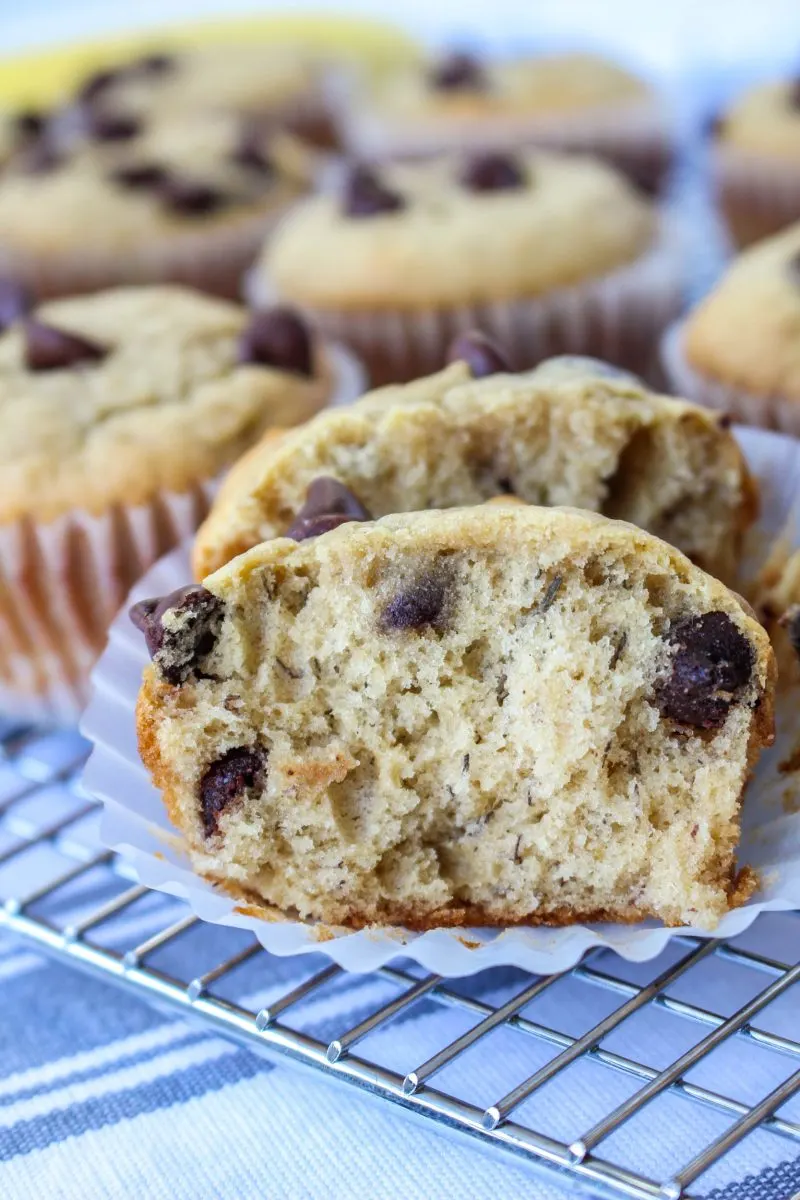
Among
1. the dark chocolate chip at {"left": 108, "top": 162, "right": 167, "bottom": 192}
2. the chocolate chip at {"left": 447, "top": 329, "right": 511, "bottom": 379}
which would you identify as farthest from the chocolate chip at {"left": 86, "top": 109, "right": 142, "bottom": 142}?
the chocolate chip at {"left": 447, "top": 329, "right": 511, "bottom": 379}

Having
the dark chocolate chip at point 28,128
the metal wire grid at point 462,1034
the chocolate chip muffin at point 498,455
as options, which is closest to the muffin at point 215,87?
the dark chocolate chip at point 28,128

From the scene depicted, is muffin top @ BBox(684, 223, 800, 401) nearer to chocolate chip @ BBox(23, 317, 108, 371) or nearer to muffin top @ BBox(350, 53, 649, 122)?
chocolate chip @ BBox(23, 317, 108, 371)

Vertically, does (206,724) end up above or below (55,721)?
above

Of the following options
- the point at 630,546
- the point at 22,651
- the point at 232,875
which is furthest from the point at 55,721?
the point at 630,546

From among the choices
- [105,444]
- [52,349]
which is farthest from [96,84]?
[105,444]

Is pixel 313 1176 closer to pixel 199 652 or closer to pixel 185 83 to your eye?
pixel 199 652

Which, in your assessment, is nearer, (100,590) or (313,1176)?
(313,1176)

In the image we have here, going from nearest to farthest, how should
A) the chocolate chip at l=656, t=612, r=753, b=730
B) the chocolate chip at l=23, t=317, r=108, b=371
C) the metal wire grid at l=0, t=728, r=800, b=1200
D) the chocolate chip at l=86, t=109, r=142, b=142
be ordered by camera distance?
the metal wire grid at l=0, t=728, r=800, b=1200 → the chocolate chip at l=656, t=612, r=753, b=730 → the chocolate chip at l=23, t=317, r=108, b=371 → the chocolate chip at l=86, t=109, r=142, b=142
